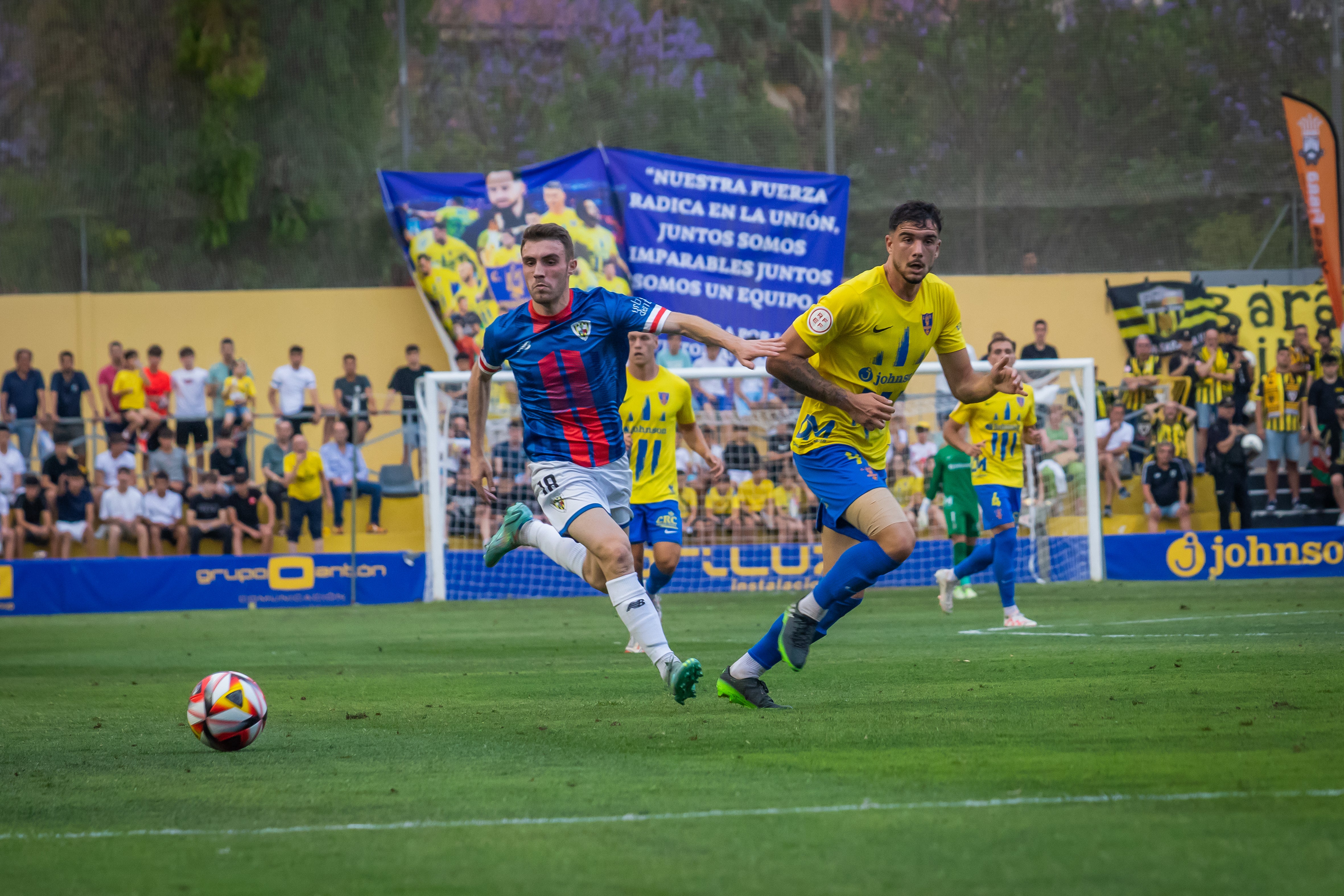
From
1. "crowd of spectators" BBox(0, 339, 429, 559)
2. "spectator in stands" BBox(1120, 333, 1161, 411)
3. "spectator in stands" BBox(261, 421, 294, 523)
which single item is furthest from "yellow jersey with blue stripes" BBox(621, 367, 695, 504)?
"spectator in stands" BBox(1120, 333, 1161, 411)

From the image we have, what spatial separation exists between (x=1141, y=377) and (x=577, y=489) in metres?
16.4

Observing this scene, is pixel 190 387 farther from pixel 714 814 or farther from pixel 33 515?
pixel 714 814

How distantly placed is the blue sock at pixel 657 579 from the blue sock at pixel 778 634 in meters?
4.97

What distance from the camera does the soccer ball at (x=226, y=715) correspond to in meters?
6.51

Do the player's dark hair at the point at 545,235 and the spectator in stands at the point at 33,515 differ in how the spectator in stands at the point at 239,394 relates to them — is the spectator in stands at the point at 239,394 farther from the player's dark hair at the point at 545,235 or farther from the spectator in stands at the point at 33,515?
the player's dark hair at the point at 545,235

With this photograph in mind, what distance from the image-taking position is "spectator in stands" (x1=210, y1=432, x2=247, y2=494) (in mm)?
21141

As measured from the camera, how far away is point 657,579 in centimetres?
1246

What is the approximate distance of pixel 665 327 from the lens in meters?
7.55

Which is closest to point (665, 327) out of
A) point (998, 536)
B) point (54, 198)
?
point (998, 536)

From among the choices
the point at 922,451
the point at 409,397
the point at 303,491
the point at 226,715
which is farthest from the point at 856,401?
the point at 409,397

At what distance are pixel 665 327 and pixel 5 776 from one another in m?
3.66

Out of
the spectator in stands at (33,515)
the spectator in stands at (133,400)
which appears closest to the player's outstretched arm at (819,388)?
the spectator in stands at (133,400)

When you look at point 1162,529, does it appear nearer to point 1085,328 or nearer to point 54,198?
point 1085,328

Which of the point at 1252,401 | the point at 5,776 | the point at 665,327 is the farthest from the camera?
the point at 1252,401
